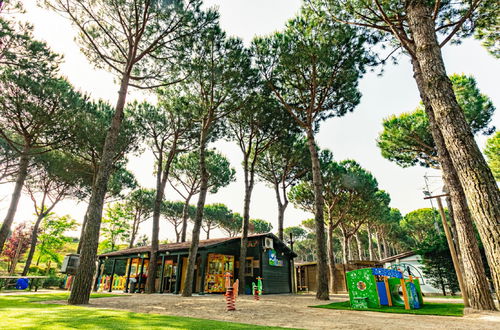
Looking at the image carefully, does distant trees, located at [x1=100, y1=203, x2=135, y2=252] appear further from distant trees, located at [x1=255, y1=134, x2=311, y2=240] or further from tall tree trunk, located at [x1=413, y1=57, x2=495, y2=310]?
tall tree trunk, located at [x1=413, y1=57, x2=495, y2=310]

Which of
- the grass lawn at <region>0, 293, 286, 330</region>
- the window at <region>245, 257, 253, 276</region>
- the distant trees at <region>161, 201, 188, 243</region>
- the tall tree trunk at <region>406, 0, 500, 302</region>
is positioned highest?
the distant trees at <region>161, 201, 188, 243</region>

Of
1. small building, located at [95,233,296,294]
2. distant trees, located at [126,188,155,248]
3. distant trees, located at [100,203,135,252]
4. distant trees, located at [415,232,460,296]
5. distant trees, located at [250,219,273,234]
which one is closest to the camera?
small building, located at [95,233,296,294]

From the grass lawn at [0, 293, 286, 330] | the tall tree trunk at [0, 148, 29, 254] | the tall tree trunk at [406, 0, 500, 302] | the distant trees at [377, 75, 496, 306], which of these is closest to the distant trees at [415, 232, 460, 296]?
the distant trees at [377, 75, 496, 306]

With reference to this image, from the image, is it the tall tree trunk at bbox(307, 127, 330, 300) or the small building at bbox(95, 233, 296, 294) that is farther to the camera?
the small building at bbox(95, 233, 296, 294)

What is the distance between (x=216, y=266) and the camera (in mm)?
14883

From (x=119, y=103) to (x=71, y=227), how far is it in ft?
62.9

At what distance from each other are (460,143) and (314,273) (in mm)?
A: 19449

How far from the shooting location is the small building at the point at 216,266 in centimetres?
1428

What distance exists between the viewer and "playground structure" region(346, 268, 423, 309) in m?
7.45

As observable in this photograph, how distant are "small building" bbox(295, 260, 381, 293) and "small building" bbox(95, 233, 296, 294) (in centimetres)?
429

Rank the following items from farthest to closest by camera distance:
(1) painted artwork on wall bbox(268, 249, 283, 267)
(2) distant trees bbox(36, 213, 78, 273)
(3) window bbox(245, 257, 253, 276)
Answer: (2) distant trees bbox(36, 213, 78, 273) < (1) painted artwork on wall bbox(268, 249, 283, 267) < (3) window bbox(245, 257, 253, 276)

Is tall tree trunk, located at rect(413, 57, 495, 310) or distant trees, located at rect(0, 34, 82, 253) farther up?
distant trees, located at rect(0, 34, 82, 253)

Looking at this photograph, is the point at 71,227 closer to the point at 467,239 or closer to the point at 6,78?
the point at 6,78

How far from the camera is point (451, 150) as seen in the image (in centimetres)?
387
